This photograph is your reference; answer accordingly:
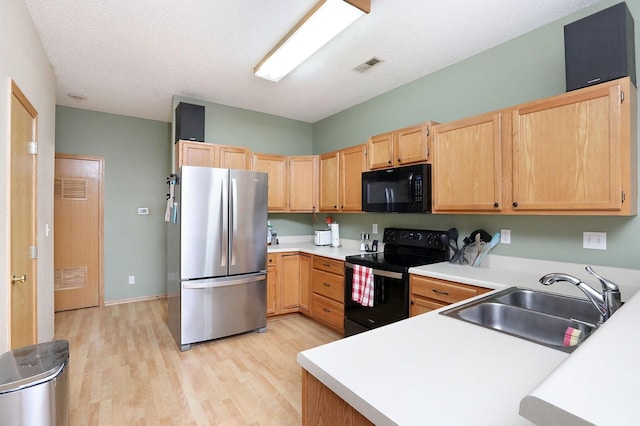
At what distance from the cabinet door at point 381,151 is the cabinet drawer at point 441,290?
4.08 ft

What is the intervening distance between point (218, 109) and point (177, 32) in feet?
5.41

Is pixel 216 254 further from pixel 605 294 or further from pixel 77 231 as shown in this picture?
pixel 605 294

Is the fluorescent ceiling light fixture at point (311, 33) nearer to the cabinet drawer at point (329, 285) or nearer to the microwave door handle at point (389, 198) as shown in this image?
the microwave door handle at point (389, 198)

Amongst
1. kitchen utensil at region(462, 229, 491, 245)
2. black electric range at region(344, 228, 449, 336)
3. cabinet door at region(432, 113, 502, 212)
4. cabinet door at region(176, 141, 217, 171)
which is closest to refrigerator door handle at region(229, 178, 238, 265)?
cabinet door at region(176, 141, 217, 171)

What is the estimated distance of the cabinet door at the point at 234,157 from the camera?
3.76 metres

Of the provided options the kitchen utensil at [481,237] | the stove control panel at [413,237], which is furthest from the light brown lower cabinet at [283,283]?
the kitchen utensil at [481,237]

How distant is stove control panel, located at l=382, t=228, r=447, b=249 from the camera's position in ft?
9.48

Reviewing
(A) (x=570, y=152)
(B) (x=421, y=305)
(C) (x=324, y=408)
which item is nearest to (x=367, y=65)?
(A) (x=570, y=152)

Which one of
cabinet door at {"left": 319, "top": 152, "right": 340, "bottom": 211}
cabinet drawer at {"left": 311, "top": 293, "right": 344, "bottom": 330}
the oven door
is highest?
cabinet door at {"left": 319, "top": 152, "right": 340, "bottom": 211}

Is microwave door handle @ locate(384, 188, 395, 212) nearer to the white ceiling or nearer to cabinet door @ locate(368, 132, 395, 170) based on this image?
cabinet door @ locate(368, 132, 395, 170)

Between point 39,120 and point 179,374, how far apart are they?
2332 mm

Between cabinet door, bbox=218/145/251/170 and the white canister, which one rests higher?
cabinet door, bbox=218/145/251/170

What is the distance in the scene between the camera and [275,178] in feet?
13.8

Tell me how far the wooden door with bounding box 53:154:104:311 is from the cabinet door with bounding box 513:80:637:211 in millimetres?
4993
